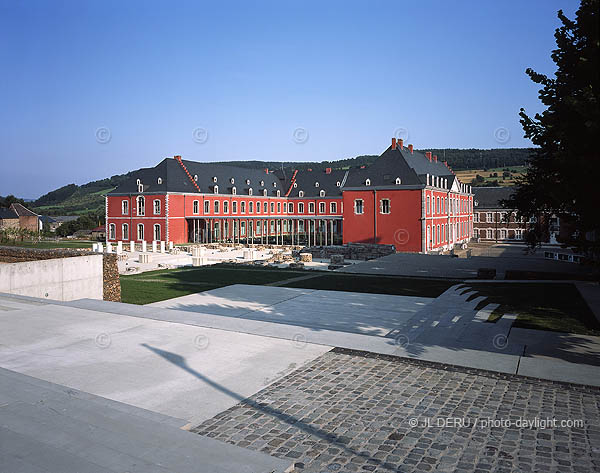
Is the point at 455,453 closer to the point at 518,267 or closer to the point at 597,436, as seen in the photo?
the point at 597,436

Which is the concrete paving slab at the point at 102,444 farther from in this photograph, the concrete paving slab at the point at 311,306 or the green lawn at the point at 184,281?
the green lawn at the point at 184,281

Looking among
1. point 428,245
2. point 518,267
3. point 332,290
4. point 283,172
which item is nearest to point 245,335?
point 332,290

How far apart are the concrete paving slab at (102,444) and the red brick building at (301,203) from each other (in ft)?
139

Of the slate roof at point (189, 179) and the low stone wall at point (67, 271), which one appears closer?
the low stone wall at point (67, 271)

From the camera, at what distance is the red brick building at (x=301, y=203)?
47.1 m

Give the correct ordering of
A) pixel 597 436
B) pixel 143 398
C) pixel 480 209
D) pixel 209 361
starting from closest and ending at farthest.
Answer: pixel 597 436 → pixel 143 398 → pixel 209 361 → pixel 480 209

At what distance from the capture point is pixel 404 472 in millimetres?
4914

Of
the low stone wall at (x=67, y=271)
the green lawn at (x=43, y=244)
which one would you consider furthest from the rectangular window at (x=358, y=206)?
the low stone wall at (x=67, y=271)

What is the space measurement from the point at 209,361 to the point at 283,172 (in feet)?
237

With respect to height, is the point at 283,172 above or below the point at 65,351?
above

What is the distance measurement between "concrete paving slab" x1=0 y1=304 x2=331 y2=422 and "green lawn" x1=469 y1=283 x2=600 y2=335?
6.35 m

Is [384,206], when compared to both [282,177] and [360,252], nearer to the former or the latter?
[360,252]

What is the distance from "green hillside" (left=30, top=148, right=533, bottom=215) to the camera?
448ft

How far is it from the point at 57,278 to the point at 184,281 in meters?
7.11
